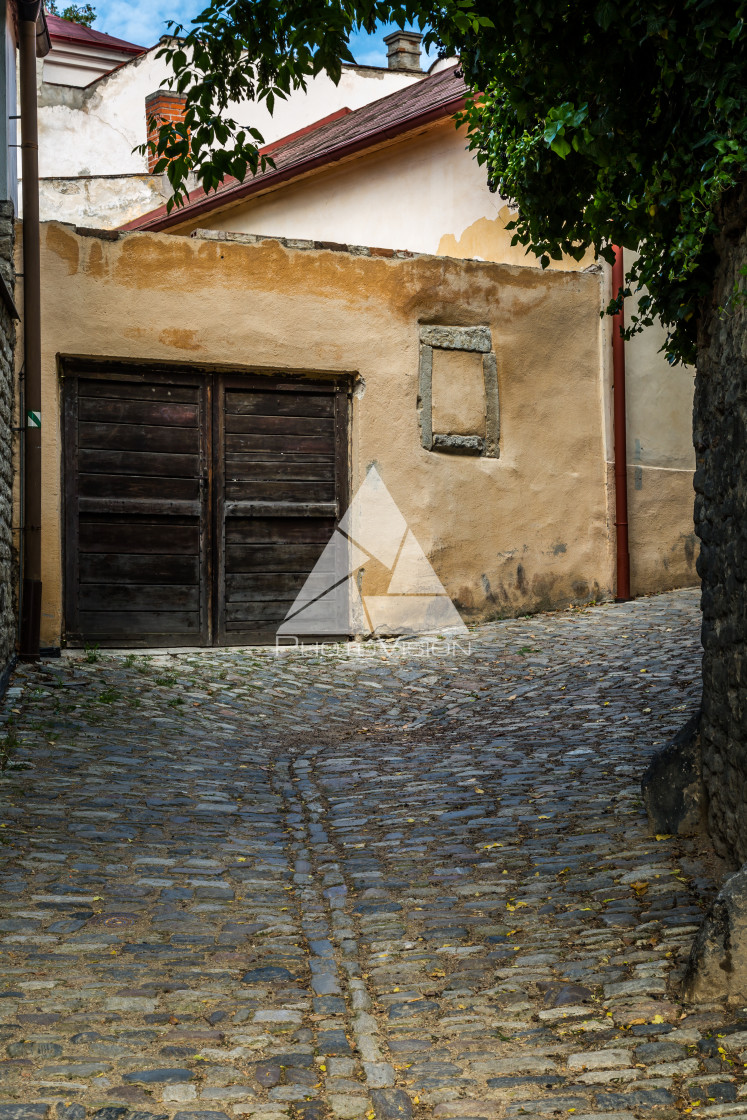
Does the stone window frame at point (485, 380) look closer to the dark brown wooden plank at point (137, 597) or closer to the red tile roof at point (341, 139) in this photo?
the red tile roof at point (341, 139)

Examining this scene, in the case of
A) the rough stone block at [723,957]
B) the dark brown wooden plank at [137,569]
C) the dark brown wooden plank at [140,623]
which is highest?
the dark brown wooden plank at [137,569]

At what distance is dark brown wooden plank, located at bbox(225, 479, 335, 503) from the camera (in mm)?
9320

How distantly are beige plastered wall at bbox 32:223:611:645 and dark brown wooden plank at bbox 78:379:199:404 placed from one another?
0.76 ft

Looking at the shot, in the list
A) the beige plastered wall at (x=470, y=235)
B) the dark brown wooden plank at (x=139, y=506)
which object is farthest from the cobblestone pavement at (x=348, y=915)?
the beige plastered wall at (x=470, y=235)

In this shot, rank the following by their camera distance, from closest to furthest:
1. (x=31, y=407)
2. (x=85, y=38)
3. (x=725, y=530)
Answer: (x=725, y=530), (x=31, y=407), (x=85, y=38)

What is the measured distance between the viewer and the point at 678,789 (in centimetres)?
427

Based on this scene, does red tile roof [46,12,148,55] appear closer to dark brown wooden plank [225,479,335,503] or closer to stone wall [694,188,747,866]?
dark brown wooden plank [225,479,335,503]

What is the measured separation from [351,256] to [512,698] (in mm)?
4153

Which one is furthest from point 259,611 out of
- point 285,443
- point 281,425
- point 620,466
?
point 620,466

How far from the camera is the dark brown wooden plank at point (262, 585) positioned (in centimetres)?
933

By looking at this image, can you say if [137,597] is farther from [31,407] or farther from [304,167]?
[304,167]

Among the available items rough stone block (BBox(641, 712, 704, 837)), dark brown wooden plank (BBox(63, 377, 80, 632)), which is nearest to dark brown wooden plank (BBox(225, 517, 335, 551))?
dark brown wooden plank (BBox(63, 377, 80, 632))

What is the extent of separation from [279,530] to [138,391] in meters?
1.62

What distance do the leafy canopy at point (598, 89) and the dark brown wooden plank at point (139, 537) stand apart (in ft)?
15.4
